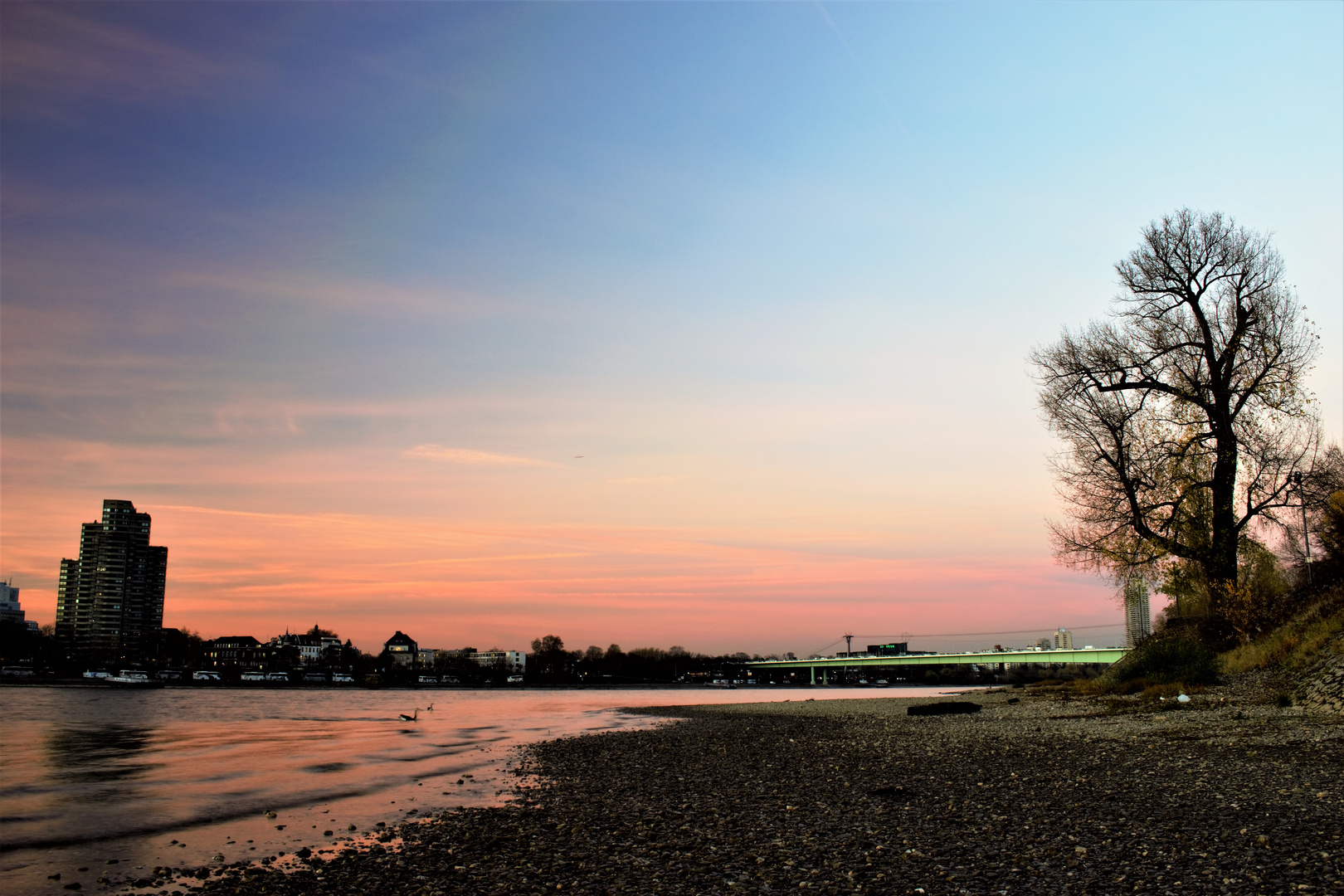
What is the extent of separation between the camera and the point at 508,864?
11.3 m

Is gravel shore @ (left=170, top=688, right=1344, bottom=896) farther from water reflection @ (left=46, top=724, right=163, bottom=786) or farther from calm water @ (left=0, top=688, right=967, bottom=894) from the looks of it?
water reflection @ (left=46, top=724, right=163, bottom=786)

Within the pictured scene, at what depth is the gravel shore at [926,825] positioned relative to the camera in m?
9.48

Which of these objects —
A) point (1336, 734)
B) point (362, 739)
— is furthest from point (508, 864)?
point (362, 739)

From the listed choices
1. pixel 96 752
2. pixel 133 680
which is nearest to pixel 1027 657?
pixel 96 752

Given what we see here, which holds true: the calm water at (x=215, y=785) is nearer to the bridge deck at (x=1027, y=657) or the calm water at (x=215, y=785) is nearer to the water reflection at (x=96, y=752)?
the water reflection at (x=96, y=752)

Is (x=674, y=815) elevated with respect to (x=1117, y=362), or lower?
lower

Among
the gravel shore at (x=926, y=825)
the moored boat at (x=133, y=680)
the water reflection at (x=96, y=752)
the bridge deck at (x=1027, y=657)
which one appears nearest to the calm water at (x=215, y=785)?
the water reflection at (x=96, y=752)

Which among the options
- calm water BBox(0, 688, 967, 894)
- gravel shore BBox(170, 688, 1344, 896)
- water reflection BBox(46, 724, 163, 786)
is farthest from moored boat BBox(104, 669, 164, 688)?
gravel shore BBox(170, 688, 1344, 896)

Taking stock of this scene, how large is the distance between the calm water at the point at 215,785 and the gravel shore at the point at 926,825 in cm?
246

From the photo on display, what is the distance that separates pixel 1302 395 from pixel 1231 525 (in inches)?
241

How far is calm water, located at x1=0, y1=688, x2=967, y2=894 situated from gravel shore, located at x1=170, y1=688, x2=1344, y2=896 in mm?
2460

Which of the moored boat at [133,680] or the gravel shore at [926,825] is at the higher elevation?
the gravel shore at [926,825]

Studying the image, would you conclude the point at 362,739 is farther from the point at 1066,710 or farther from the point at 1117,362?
the point at 1117,362

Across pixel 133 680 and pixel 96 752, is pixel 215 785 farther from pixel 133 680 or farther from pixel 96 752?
pixel 133 680
